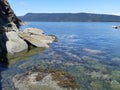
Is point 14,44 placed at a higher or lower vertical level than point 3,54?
higher

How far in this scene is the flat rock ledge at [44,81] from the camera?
24094mm

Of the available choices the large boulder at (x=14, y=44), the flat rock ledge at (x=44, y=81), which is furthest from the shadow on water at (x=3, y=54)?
the flat rock ledge at (x=44, y=81)

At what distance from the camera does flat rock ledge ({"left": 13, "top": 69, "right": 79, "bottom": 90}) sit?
24094mm

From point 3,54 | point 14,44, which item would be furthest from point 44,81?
point 14,44

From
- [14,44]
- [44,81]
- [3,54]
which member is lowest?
[3,54]

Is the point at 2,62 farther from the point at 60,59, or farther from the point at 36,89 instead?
the point at 36,89

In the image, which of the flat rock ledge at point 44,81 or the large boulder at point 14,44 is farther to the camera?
the large boulder at point 14,44

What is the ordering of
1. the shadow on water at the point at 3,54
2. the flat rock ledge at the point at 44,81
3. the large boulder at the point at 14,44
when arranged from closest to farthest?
the flat rock ledge at the point at 44,81 → the shadow on water at the point at 3,54 → the large boulder at the point at 14,44

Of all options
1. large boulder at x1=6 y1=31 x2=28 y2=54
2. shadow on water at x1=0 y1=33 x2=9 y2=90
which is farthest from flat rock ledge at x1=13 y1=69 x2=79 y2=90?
large boulder at x1=6 y1=31 x2=28 y2=54

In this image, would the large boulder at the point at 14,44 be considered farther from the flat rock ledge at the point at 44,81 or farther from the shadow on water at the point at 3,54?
the flat rock ledge at the point at 44,81

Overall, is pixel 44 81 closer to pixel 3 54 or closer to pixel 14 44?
pixel 3 54

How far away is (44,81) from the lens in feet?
83.0

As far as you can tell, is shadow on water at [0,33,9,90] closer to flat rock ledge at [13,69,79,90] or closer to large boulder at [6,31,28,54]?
large boulder at [6,31,28,54]

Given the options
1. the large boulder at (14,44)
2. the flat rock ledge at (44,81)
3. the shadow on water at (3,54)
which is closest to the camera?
the flat rock ledge at (44,81)
